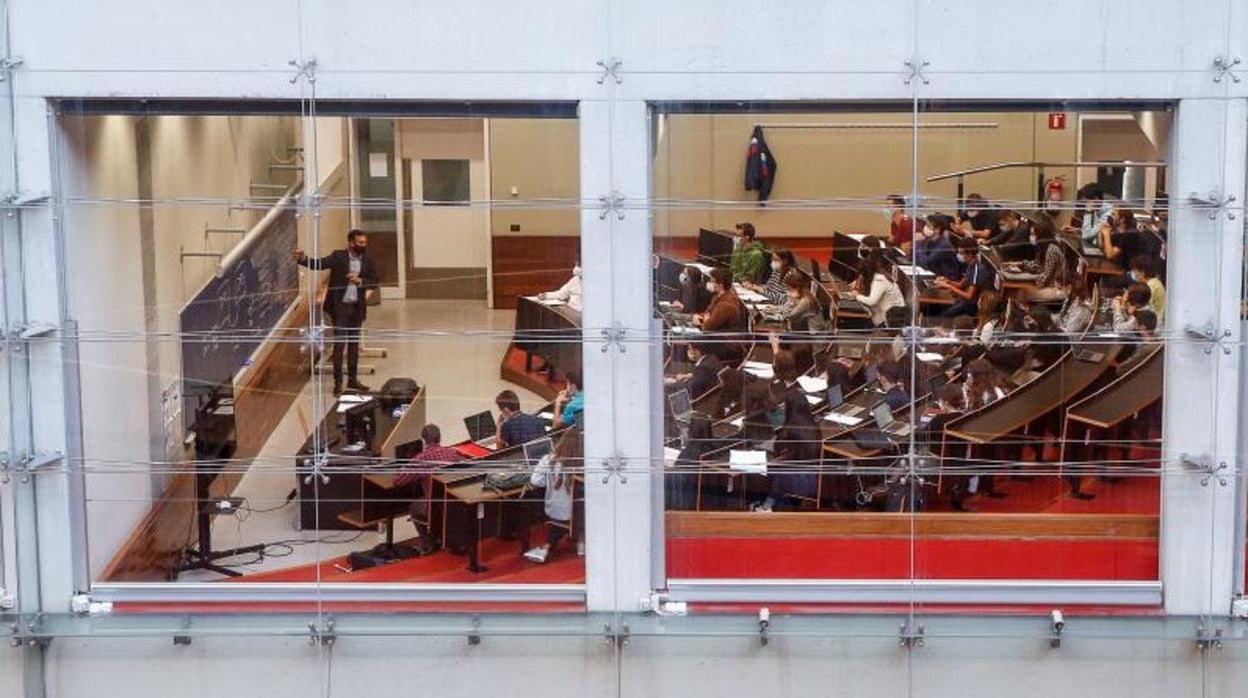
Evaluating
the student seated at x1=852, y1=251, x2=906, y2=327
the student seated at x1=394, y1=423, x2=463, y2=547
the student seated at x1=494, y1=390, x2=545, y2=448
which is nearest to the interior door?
the student seated at x1=494, y1=390, x2=545, y2=448

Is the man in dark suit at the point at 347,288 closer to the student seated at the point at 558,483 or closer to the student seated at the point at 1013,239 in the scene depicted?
the student seated at the point at 558,483

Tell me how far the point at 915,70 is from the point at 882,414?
105 cm

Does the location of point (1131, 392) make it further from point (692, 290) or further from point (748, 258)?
point (692, 290)

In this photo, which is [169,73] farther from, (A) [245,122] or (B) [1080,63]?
(B) [1080,63]

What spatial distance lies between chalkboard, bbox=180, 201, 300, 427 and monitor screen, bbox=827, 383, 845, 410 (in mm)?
1636

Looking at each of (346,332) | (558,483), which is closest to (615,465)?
(558,483)

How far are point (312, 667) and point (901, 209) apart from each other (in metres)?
2.25

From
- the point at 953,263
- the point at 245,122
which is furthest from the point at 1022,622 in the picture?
the point at 245,122

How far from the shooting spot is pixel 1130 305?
629cm

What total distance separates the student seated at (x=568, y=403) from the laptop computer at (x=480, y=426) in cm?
21

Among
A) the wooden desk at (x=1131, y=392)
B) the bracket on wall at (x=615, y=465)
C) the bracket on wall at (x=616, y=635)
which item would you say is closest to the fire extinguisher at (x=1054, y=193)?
the wooden desk at (x=1131, y=392)

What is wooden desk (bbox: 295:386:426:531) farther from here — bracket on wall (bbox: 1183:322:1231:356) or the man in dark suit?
bracket on wall (bbox: 1183:322:1231:356)

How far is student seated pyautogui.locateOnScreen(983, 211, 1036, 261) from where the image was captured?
6336 millimetres

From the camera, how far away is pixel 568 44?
6086mm
